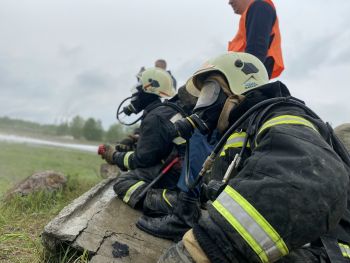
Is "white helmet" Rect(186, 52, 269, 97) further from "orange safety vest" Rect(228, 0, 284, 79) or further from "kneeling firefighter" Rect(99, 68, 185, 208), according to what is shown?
"orange safety vest" Rect(228, 0, 284, 79)

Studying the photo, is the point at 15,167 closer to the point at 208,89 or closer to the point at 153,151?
the point at 153,151

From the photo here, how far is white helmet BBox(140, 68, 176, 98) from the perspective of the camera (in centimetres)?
504

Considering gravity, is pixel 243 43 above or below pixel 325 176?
above

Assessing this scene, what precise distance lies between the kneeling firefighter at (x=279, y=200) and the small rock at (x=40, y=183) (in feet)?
11.4

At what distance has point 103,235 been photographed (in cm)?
298

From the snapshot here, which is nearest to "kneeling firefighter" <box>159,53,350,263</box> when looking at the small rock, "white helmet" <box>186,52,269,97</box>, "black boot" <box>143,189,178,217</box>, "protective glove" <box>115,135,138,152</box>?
"white helmet" <box>186,52,269,97</box>

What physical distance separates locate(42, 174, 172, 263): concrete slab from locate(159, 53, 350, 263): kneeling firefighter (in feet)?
3.05

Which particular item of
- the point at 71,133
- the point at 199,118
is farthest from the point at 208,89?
the point at 71,133

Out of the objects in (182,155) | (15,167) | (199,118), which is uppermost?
(199,118)

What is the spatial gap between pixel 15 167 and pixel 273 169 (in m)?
9.86

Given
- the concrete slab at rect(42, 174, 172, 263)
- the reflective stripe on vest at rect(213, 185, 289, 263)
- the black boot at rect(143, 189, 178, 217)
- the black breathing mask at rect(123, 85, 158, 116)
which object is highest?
the black breathing mask at rect(123, 85, 158, 116)

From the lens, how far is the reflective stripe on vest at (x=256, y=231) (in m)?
1.62

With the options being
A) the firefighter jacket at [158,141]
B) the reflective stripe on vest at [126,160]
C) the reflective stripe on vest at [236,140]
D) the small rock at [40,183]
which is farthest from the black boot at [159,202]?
the small rock at [40,183]

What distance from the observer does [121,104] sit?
517 cm
